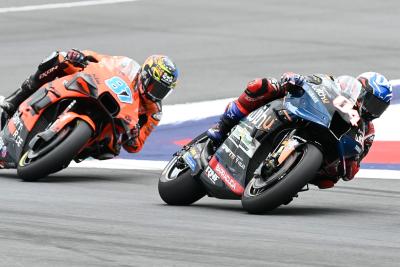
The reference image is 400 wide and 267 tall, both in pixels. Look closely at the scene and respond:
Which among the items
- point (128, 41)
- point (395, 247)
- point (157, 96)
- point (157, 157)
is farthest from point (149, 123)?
point (128, 41)

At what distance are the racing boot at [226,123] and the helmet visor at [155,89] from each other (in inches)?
67.8

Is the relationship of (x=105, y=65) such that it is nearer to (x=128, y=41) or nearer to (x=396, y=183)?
(x=396, y=183)

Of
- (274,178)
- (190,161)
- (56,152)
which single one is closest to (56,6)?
(56,152)

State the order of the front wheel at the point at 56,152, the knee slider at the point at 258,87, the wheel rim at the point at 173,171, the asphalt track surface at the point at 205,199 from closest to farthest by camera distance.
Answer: the asphalt track surface at the point at 205,199 < the knee slider at the point at 258,87 < the wheel rim at the point at 173,171 < the front wheel at the point at 56,152

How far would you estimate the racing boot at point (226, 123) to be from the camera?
11.2 m

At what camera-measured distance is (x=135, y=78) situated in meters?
13.3

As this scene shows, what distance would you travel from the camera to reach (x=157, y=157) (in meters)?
14.8

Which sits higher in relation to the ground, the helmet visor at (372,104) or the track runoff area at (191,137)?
the helmet visor at (372,104)

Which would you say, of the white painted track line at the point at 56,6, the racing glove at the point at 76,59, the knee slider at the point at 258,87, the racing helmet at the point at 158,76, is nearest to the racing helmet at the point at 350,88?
the knee slider at the point at 258,87

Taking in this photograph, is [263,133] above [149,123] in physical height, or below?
above

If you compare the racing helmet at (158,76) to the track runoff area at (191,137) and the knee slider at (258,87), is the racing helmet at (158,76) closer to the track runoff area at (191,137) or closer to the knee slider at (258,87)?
the track runoff area at (191,137)

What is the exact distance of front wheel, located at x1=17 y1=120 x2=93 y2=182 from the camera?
40.8 ft

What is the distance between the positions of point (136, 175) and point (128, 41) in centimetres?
852

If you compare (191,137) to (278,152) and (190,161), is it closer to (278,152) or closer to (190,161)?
(190,161)
